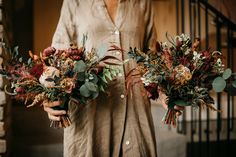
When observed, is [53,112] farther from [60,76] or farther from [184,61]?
[184,61]

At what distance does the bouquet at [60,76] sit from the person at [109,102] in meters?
0.17

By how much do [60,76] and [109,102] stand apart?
0.33 m

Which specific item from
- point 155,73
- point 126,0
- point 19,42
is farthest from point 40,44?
point 155,73

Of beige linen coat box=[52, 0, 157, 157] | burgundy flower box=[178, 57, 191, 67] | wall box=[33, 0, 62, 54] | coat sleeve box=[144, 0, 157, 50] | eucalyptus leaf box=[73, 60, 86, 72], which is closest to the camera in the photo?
eucalyptus leaf box=[73, 60, 86, 72]

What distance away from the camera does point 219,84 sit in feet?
5.41

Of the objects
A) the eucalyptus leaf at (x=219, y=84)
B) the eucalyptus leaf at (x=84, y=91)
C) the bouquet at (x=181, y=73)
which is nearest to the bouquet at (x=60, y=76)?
the eucalyptus leaf at (x=84, y=91)

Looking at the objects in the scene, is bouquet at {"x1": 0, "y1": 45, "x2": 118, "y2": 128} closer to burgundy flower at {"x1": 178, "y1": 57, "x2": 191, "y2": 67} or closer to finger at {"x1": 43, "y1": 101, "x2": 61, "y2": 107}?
finger at {"x1": 43, "y1": 101, "x2": 61, "y2": 107}

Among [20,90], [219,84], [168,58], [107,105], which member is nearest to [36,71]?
[20,90]

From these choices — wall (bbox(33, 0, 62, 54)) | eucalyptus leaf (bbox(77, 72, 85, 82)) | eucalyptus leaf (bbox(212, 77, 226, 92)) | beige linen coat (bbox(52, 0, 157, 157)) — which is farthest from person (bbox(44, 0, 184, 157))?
wall (bbox(33, 0, 62, 54))

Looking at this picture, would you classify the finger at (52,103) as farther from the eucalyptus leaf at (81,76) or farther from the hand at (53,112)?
the eucalyptus leaf at (81,76)

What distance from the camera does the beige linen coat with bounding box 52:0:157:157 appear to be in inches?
70.1

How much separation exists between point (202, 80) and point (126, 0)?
0.54 metres

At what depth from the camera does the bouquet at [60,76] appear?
61.2 inches

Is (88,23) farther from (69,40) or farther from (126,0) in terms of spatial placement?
(126,0)
